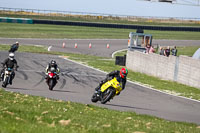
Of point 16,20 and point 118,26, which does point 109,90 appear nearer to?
point 16,20

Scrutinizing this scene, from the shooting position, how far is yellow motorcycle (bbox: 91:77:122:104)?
1539 cm

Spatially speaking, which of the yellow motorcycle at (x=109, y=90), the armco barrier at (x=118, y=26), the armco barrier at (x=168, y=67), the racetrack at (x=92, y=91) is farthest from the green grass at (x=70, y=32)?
the yellow motorcycle at (x=109, y=90)

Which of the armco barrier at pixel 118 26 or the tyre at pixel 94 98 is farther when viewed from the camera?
the armco barrier at pixel 118 26

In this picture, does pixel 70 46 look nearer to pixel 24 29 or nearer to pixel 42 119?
pixel 24 29

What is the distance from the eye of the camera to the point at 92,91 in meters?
20.4

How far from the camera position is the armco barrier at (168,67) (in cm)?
2438

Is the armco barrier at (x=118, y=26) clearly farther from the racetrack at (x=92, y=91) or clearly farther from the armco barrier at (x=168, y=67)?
the racetrack at (x=92, y=91)

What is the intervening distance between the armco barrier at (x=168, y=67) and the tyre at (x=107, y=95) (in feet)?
31.0

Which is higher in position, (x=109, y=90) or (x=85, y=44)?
(x=109, y=90)

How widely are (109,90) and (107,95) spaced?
0.23 metres

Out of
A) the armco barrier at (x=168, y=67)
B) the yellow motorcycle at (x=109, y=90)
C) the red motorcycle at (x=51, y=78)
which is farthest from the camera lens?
the armco barrier at (x=168, y=67)

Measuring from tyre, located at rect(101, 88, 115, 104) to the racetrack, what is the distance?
23 cm

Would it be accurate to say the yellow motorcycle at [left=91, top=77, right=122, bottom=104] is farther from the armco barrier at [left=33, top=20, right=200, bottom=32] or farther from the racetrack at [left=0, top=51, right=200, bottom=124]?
the armco barrier at [left=33, top=20, right=200, bottom=32]

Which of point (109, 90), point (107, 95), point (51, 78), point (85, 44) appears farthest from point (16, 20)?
point (109, 90)
